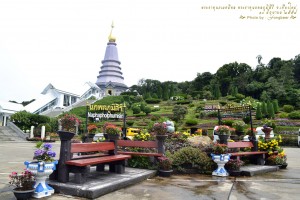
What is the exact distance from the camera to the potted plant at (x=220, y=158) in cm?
855

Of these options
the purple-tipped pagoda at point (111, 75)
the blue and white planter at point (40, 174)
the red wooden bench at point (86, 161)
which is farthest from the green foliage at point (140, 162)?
the purple-tipped pagoda at point (111, 75)

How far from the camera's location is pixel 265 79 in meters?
67.3

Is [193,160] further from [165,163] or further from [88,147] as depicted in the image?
[88,147]

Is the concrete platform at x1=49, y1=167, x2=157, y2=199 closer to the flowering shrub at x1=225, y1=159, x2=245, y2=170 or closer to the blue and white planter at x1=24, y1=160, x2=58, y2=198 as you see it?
the blue and white planter at x1=24, y1=160, x2=58, y2=198

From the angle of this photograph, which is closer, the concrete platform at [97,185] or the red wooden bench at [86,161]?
the concrete platform at [97,185]

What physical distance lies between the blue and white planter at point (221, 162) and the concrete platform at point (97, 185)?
2.62 metres

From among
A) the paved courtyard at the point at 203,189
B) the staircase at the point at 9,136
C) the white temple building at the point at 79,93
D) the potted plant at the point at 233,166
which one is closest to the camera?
the paved courtyard at the point at 203,189

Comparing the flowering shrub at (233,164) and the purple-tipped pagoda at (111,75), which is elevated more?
the purple-tipped pagoda at (111,75)

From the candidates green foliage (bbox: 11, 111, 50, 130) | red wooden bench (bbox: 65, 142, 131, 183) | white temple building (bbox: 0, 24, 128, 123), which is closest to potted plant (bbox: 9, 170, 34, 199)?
red wooden bench (bbox: 65, 142, 131, 183)

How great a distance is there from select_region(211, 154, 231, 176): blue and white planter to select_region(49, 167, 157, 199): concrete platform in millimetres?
2616

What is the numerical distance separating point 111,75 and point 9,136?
50.1 metres

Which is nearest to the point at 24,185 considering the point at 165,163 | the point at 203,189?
the point at 203,189

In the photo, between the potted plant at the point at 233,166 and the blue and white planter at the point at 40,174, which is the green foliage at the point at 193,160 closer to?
the potted plant at the point at 233,166

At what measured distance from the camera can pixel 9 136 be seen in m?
28.8
